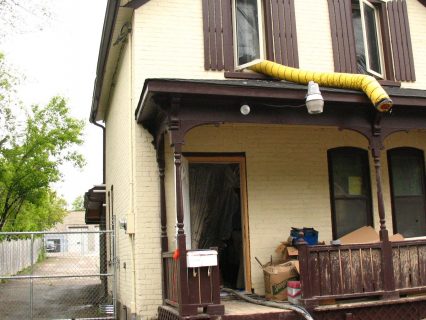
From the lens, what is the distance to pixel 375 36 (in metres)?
11.2

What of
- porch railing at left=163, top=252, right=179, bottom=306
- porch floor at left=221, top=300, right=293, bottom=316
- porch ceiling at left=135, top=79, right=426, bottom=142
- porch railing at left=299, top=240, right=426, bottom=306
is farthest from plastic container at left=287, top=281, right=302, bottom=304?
porch ceiling at left=135, top=79, right=426, bottom=142

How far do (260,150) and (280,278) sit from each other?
2403 mm

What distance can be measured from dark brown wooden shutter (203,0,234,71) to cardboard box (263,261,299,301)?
12.0 feet

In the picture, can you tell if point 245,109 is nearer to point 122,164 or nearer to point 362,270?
point 362,270

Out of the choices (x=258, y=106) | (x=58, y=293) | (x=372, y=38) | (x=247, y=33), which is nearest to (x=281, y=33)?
(x=247, y=33)

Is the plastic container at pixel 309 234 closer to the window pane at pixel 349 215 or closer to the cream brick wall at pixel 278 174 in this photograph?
the cream brick wall at pixel 278 174

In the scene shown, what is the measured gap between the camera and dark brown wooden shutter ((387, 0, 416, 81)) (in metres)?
11.0

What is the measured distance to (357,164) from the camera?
10266 millimetres

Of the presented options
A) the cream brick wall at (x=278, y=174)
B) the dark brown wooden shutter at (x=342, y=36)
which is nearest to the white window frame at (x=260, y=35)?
the cream brick wall at (x=278, y=174)

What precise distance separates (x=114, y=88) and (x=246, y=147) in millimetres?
4582

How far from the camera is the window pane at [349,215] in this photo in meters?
9.93

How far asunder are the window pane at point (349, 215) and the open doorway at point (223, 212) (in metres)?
1.85

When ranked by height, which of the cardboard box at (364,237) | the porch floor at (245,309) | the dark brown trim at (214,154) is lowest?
the porch floor at (245,309)

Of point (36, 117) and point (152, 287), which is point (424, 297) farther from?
point (36, 117)
